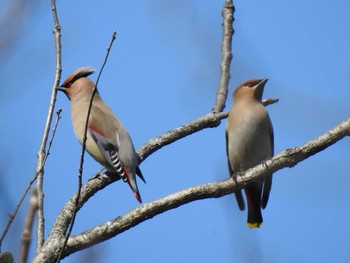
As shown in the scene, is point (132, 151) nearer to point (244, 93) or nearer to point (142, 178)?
point (142, 178)

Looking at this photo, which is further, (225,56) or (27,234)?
(225,56)

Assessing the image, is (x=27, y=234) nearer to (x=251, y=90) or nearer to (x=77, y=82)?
(x=251, y=90)

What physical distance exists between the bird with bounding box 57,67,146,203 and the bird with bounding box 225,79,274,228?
0.82 m

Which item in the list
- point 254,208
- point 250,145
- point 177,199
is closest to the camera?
point 177,199

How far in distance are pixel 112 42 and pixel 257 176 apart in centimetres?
132

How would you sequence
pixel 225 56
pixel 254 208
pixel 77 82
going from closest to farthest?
1. pixel 254 208
2. pixel 225 56
3. pixel 77 82

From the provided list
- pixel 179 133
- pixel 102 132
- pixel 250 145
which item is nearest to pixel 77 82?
pixel 102 132

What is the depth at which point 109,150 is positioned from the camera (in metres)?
5.68

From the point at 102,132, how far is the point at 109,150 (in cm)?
26

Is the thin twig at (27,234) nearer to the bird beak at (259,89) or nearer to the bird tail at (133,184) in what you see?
the bird tail at (133,184)

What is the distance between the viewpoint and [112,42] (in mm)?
3143

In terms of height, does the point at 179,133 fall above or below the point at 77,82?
below

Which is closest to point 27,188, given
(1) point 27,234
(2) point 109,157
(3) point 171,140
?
(1) point 27,234

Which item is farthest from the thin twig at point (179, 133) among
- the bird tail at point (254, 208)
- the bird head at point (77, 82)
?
the bird head at point (77, 82)
